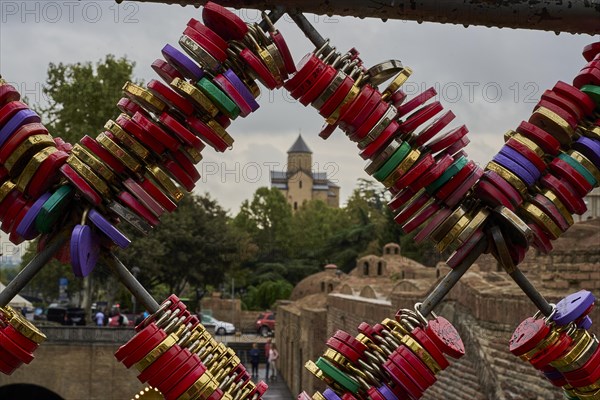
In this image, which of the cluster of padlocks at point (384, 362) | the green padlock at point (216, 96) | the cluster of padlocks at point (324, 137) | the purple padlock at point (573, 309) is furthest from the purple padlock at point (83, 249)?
the purple padlock at point (573, 309)

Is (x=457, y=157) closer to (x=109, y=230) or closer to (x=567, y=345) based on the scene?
(x=567, y=345)

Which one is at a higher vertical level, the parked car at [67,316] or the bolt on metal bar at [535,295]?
the bolt on metal bar at [535,295]

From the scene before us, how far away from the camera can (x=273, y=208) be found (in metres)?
61.8

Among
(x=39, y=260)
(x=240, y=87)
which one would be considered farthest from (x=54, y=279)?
(x=240, y=87)

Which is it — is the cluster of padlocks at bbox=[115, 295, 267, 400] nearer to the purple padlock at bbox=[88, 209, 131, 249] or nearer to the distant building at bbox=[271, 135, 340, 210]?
the purple padlock at bbox=[88, 209, 131, 249]

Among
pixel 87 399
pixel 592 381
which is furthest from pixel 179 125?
pixel 87 399

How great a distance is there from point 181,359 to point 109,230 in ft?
0.78

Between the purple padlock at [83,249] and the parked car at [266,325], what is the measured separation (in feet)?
139

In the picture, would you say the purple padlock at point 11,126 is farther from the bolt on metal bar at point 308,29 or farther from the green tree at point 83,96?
the green tree at point 83,96

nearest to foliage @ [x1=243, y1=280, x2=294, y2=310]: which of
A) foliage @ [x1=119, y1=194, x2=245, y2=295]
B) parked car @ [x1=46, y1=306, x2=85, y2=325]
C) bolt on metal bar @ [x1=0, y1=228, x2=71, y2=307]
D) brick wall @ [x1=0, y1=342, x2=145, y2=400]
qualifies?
foliage @ [x1=119, y1=194, x2=245, y2=295]

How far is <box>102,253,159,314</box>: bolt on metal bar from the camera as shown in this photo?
5.07 feet

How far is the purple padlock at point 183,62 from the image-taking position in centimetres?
154

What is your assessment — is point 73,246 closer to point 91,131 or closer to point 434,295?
point 434,295

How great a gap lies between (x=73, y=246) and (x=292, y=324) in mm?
28479
